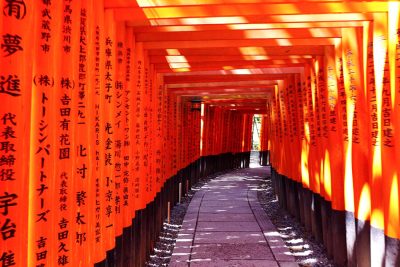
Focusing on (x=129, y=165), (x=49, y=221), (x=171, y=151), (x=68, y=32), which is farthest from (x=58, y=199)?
(x=171, y=151)

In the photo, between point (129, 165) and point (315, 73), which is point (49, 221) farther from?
point (315, 73)

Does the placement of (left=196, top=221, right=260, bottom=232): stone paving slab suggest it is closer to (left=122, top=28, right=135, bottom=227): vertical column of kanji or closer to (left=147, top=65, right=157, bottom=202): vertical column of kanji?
(left=147, top=65, right=157, bottom=202): vertical column of kanji

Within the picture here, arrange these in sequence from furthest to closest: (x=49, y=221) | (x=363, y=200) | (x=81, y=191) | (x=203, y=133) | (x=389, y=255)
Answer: (x=203, y=133) < (x=363, y=200) < (x=389, y=255) < (x=81, y=191) < (x=49, y=221)

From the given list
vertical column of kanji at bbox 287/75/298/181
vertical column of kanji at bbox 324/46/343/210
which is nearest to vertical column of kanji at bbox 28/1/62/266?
vertical column of kanji at bbox 324/46/343/210

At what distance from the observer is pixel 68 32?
297 cm

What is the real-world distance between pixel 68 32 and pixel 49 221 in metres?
1.44

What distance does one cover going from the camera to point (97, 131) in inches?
153

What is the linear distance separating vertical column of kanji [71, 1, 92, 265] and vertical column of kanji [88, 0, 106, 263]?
5.6 inches

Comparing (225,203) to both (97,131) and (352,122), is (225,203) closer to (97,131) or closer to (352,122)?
(352,122)

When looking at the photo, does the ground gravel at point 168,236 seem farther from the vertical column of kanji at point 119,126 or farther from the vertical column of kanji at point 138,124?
the vertical column of kanji at point 119,126

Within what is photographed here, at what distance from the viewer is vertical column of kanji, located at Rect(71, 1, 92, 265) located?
3.28 metres

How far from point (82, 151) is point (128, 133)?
195 cm

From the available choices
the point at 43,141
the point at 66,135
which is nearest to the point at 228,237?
the point at 66,135

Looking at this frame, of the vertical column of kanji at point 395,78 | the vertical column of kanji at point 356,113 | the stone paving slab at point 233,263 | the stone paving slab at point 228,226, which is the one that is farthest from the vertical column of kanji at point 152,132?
the vertical column of kanji at point 395,78
